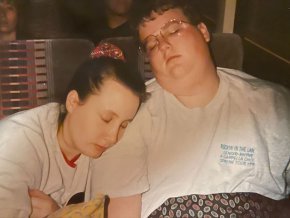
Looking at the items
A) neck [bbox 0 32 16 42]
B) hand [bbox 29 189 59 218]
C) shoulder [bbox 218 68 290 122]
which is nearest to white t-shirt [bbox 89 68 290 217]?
shoulder [bbox 218 68 290 122]

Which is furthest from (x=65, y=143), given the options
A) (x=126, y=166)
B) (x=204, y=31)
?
(x=204, y=31)

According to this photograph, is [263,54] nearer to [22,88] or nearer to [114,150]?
[114,150]

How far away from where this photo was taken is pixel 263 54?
887 mm

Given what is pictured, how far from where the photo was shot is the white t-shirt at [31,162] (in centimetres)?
71

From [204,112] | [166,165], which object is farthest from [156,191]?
[204,112]

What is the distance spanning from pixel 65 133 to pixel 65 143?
0.02m

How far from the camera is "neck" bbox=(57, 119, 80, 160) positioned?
0.75 metres

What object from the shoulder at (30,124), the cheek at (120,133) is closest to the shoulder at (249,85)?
the cheek at (120,133)

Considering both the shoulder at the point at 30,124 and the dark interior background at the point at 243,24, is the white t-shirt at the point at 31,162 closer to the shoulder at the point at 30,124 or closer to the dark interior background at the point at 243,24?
the shoulder at the point at 30,124

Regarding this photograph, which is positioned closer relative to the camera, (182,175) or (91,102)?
(91,102)

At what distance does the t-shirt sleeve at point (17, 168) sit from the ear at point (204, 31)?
39cm

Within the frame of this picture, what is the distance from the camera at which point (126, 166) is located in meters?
0.81

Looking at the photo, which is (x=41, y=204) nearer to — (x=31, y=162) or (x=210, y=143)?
(x=31, y=162)

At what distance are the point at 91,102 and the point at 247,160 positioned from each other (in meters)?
0.35
